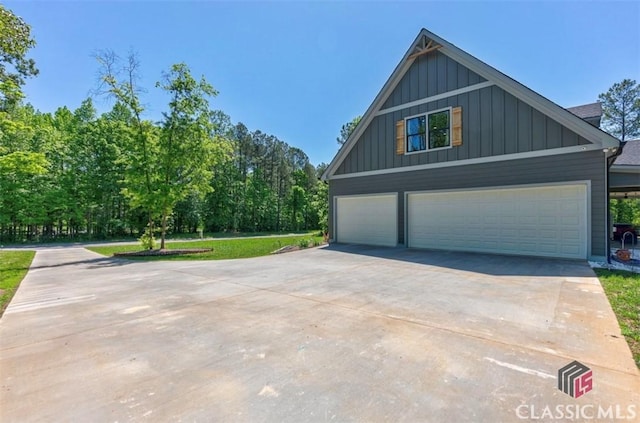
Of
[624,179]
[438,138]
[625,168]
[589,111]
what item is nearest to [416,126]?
[438,138]

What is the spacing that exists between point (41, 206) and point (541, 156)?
97.5 ft

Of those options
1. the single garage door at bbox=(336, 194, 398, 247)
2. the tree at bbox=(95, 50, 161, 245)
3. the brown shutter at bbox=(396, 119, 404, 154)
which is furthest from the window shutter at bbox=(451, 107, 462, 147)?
the tree at bbox=(95, 50, 161, 245)

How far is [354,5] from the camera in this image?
32.7ft

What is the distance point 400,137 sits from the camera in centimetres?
1188

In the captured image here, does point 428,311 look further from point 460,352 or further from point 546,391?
point 546,391

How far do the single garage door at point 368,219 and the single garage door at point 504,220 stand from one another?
73cm

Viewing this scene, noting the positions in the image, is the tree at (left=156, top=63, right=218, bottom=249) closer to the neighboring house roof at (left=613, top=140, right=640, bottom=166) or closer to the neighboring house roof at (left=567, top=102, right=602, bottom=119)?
the neighboring house roof at (left=567, top=102, right=602, bottom=119)

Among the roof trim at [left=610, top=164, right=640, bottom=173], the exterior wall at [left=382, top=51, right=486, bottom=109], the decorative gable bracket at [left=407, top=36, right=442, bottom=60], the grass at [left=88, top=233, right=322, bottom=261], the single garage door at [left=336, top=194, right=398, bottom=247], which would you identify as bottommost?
the grass at [left=88, top=233, right=322, bottom=261]

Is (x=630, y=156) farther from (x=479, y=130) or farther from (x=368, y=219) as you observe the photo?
(x=368, y=219)

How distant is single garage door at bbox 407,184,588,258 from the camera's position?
827 cm

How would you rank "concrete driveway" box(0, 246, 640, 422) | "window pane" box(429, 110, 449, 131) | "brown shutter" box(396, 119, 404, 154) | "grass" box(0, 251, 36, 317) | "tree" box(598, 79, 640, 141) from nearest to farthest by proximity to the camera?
"concrete driveway" box(0, 246, 640, 422), "grass" box(0, 251, 36, 317), "window pane" box(429, 110, 449, 131), "brown shutter" box(396, 119, 404, 154), "tree" box(598, 79, 640, 141)

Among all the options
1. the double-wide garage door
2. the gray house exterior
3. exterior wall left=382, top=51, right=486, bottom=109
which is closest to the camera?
the gray house exterior

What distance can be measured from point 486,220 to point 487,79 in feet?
14.7

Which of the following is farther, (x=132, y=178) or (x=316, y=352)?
(x=132, y=178)
